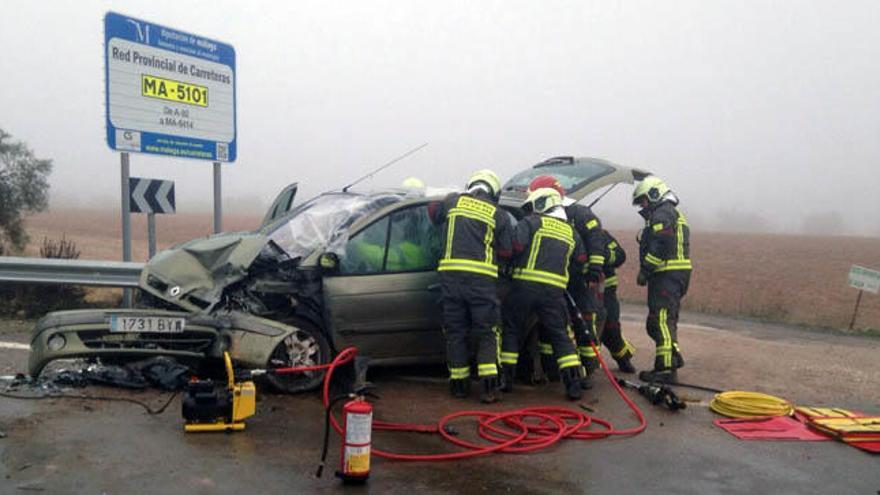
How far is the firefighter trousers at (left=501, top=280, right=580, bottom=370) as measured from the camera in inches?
251

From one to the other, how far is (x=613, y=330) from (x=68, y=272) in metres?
6.12

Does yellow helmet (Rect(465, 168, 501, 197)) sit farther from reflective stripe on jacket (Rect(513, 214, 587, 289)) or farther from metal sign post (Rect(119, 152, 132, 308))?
metal sign post (Rect(119, 152, 132, 308))

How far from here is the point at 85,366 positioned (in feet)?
21.4

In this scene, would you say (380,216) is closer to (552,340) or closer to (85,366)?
(552,340)

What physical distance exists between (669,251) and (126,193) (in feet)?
20.9

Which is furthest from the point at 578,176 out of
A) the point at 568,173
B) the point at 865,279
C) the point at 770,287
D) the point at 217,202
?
the point at 770,287

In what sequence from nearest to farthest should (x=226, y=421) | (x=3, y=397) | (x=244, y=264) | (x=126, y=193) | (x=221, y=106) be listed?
(x=226, y=421), (x=3, y=397), (x=244, y=264), (x=126, y=193), (x=221, y=106)

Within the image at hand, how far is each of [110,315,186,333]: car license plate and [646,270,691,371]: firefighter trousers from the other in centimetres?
445

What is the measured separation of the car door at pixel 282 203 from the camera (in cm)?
770

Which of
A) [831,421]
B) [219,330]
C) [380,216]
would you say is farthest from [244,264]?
[831,421]

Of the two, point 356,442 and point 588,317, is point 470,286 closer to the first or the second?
point 588,317

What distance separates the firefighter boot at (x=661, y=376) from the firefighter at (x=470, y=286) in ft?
6.29

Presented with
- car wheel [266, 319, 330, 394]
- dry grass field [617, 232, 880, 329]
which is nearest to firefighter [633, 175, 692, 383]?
car wheel [266, 319, 330, 394]

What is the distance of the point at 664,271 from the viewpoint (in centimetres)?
736
